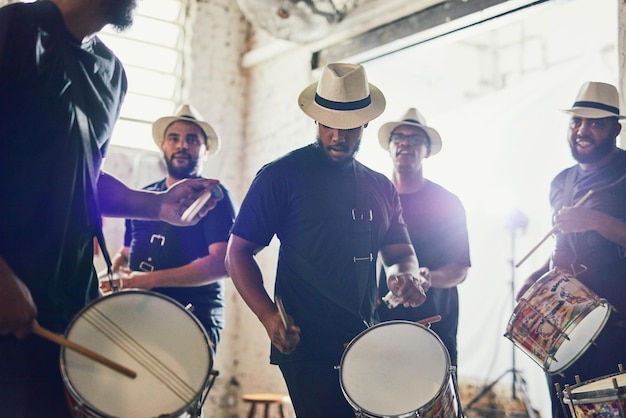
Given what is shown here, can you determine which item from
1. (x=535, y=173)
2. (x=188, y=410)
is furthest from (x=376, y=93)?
(x=535, y=173)

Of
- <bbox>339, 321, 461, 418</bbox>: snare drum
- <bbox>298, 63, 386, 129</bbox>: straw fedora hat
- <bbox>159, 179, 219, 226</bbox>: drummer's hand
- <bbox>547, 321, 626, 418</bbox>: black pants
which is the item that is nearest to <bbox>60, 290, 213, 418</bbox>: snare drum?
<bbox>159, 179, 219, 226</bbox>: drummer's hand

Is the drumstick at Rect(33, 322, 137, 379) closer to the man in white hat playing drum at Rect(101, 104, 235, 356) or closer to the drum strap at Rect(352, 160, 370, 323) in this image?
the drum strap at Rect(352, 160, 370, 323)

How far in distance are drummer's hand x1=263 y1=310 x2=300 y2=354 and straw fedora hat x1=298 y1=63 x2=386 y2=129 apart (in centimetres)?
96

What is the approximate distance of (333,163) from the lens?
3.30 m

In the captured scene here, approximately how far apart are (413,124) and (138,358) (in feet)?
10.4

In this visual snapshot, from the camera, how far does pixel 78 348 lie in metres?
1.96

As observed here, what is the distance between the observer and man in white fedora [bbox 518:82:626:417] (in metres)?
3.61

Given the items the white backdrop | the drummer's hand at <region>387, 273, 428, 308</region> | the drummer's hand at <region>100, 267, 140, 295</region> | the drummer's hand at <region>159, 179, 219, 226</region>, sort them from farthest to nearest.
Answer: the white backdrop, the drummer's hand at <region>100, 267, 140, 295</region>, the drummer's hand at <region>387, 273, 428, 308</region>, the drummer's hand at <region>159, 179, 219, 226</region>

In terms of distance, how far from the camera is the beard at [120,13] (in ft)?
7.38

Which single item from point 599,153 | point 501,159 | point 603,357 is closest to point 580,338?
point 603,357

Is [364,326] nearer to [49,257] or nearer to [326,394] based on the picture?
[326,394]

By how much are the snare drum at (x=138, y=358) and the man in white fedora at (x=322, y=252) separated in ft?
2.21

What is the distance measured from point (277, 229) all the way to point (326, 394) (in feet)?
2.46

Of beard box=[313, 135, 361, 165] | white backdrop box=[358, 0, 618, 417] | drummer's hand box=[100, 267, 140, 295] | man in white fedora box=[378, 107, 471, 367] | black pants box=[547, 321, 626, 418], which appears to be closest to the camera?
beard box=[313, 135, 361, 165]
